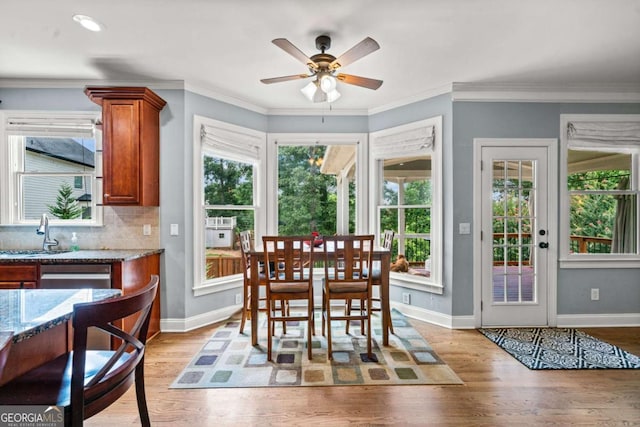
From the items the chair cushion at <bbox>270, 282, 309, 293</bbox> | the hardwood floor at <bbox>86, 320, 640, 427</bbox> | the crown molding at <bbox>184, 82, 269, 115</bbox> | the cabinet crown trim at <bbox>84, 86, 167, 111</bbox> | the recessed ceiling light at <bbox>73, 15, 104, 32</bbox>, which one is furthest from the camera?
the crown molding at <bbox>184, 82, 269, 115</bbox>

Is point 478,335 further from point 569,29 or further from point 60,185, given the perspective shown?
point 60,185

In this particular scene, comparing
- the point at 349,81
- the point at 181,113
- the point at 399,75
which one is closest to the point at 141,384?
the point at 349,81

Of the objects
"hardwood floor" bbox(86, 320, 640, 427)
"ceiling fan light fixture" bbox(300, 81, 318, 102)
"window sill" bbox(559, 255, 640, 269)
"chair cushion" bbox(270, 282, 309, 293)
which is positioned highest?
"ceiling fan light fixture" bbox(300, 81, 318, 102)

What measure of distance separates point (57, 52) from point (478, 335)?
4860mm

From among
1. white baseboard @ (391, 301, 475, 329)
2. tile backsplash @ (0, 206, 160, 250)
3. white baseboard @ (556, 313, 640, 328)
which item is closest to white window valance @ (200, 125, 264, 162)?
tile backsplash @ (0, 206, 160, 250)

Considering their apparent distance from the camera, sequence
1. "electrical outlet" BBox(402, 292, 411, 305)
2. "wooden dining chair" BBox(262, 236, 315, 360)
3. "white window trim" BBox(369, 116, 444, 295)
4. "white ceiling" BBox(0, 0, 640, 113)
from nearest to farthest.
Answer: "white ceiling" BBox(0, 0, 640, 113) → "wooden dining chair" BBox(262, 236, 315, 360) → "white window trim" BBox(369, 116, 444, 295) → "electrical outlet" BBox(402, 292, 411, 305)

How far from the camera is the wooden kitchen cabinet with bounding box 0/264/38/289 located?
2758 mm

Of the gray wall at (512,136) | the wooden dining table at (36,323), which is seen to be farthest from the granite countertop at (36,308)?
the gray wall at (512,136)

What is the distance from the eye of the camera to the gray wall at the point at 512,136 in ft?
11.7

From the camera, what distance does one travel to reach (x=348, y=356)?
2812 millimetres

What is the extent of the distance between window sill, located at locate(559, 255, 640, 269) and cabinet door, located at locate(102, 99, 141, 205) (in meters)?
4.67

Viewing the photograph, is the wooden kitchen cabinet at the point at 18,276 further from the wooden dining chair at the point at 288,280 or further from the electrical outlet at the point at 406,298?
the electrical outlet at the point at 406,298

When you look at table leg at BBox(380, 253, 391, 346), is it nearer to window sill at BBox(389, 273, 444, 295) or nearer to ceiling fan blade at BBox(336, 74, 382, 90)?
window sill at BBox(389, 273, 444, 295)

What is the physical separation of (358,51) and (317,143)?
6.85 feet
